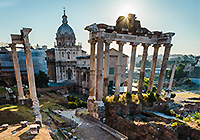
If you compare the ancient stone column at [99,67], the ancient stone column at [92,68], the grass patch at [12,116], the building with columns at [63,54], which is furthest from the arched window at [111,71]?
the grass patch at [12,116]

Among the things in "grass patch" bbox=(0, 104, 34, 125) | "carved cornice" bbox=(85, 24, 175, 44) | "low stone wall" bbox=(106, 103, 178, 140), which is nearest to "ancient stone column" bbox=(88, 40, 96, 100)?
"carved cornice" bbox=(85, 24, 175, 44)

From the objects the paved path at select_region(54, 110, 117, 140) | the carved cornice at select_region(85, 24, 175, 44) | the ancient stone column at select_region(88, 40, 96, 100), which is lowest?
the paved path at select_region(54, 110, 117, 140)

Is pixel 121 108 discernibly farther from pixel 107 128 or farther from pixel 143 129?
pixel 143 129

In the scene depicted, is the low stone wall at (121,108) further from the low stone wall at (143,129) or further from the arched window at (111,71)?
the arched window at (111,71)

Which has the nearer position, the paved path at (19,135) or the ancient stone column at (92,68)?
the paved path at (19,135)

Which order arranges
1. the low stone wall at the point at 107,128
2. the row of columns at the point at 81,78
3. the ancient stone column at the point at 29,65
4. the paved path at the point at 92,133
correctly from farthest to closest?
1. the row of columns at the point at 81,78
2. the ancient stone column at the point at 29,65
3. the paved path at the point at 92,133
4. the low stone wall at the point at 107,128

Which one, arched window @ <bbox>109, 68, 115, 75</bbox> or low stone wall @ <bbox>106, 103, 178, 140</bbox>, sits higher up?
arched window @ <bbox>109, 68, 115, 75</bbox>

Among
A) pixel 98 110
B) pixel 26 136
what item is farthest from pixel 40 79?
pixel 98 110

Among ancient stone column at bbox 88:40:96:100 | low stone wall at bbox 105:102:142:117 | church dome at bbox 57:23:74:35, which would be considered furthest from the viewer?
church dome at bbox 57:23:74:35

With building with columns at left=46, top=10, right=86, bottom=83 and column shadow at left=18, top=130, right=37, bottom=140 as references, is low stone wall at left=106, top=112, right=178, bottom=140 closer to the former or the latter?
column shadow at left=18, top=130, right=37, bottom=140

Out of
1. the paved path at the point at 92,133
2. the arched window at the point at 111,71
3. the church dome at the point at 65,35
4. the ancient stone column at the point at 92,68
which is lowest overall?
the paved path at the point at 92,133

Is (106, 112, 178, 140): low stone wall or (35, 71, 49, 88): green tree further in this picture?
(35, 71, 49, 88): green tree

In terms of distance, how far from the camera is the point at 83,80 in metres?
30.6

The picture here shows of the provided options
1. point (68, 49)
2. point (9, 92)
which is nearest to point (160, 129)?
point (9, 92)
